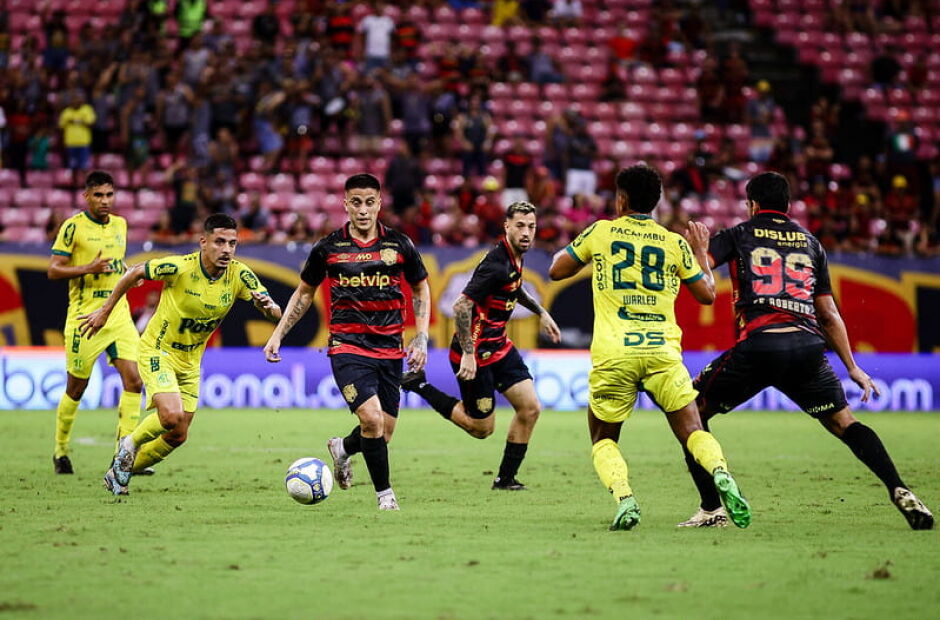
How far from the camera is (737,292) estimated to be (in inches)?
357

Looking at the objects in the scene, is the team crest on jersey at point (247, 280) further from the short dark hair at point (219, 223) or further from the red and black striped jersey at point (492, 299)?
the red and black striped jersey at point (492, 299)

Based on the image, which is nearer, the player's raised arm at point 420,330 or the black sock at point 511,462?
the player's raised arm at point 420,330

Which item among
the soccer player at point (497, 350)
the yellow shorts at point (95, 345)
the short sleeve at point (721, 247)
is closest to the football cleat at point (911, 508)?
the short sleeve at point (721, 247)

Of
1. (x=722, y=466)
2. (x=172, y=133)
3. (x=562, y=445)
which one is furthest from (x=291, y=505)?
(x=172, y=133)

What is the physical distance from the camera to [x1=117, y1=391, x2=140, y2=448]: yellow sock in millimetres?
12438

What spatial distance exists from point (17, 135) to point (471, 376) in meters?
16.4

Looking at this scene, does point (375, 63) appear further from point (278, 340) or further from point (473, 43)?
point (278, 340)

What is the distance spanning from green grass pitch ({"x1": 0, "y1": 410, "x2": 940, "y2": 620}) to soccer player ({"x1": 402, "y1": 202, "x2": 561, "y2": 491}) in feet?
1.66

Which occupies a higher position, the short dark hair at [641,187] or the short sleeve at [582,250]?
the short dark hair at [641,187]

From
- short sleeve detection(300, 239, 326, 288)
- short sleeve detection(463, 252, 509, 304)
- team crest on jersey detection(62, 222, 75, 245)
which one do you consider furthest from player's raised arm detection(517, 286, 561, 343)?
team crest on jersey detection(62, 222, 75, 245)

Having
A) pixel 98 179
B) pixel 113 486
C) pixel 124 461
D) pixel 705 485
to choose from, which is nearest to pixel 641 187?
pixel 705 485

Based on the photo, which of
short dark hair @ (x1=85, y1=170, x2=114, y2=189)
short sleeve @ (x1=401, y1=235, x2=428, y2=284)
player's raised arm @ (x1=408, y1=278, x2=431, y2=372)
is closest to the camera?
player's raised arm @ (x1=408, y1=278, x2=431, y2=372)

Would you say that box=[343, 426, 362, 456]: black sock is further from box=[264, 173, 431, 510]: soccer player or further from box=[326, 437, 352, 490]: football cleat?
box=[264, 173, 431, 510]: soccer player

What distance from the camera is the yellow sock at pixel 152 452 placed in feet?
36.1
